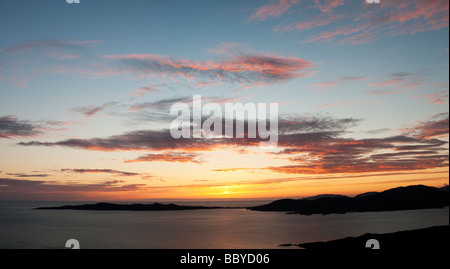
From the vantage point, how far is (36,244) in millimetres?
69188

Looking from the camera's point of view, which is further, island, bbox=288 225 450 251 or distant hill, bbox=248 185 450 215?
distant hill, bbox=248 185 450 215

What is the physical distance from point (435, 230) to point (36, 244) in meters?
77.2

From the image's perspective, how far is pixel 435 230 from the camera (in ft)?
163

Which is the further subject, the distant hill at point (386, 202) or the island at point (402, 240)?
the distant hill at point (386, 202)

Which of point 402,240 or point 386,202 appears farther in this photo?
point 386,202
